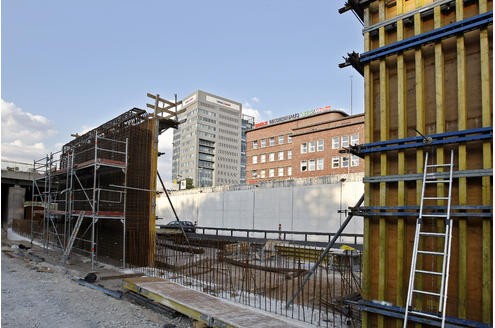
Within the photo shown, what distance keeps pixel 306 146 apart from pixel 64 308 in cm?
4638

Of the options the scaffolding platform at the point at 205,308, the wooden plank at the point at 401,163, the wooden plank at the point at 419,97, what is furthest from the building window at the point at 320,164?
the wooden plank at the point at 419,97

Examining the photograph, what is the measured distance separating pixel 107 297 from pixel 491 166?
9896 millimetres

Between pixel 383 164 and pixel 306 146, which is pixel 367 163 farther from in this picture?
pixel 306 146

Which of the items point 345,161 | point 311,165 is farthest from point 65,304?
point 311,165

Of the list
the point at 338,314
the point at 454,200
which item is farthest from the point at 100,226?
the point at 454,200

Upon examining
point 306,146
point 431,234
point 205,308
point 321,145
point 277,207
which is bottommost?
point 205,308

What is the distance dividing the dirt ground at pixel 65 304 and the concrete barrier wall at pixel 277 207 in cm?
1500

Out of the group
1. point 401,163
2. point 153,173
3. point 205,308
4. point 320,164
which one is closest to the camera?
point 401,163

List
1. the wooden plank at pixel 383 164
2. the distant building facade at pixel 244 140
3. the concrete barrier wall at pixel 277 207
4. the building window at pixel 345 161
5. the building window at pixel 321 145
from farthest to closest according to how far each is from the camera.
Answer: the distant building facade at pixel 244 140
the building window at pixel 321 145
the building window at pixel 345 161
the concrete barrier wall at pixel 277 207
the wooden plank at pixel 383 164

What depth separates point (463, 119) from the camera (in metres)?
5.34

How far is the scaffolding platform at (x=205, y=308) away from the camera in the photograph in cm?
727

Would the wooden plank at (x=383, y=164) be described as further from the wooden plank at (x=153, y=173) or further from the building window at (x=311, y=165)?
the building window at (x=311, y=165)

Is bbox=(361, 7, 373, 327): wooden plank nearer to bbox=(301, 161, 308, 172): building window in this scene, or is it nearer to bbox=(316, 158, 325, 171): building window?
bbox=(316, 158, 325, 171): building window

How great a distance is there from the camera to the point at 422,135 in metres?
5.57
